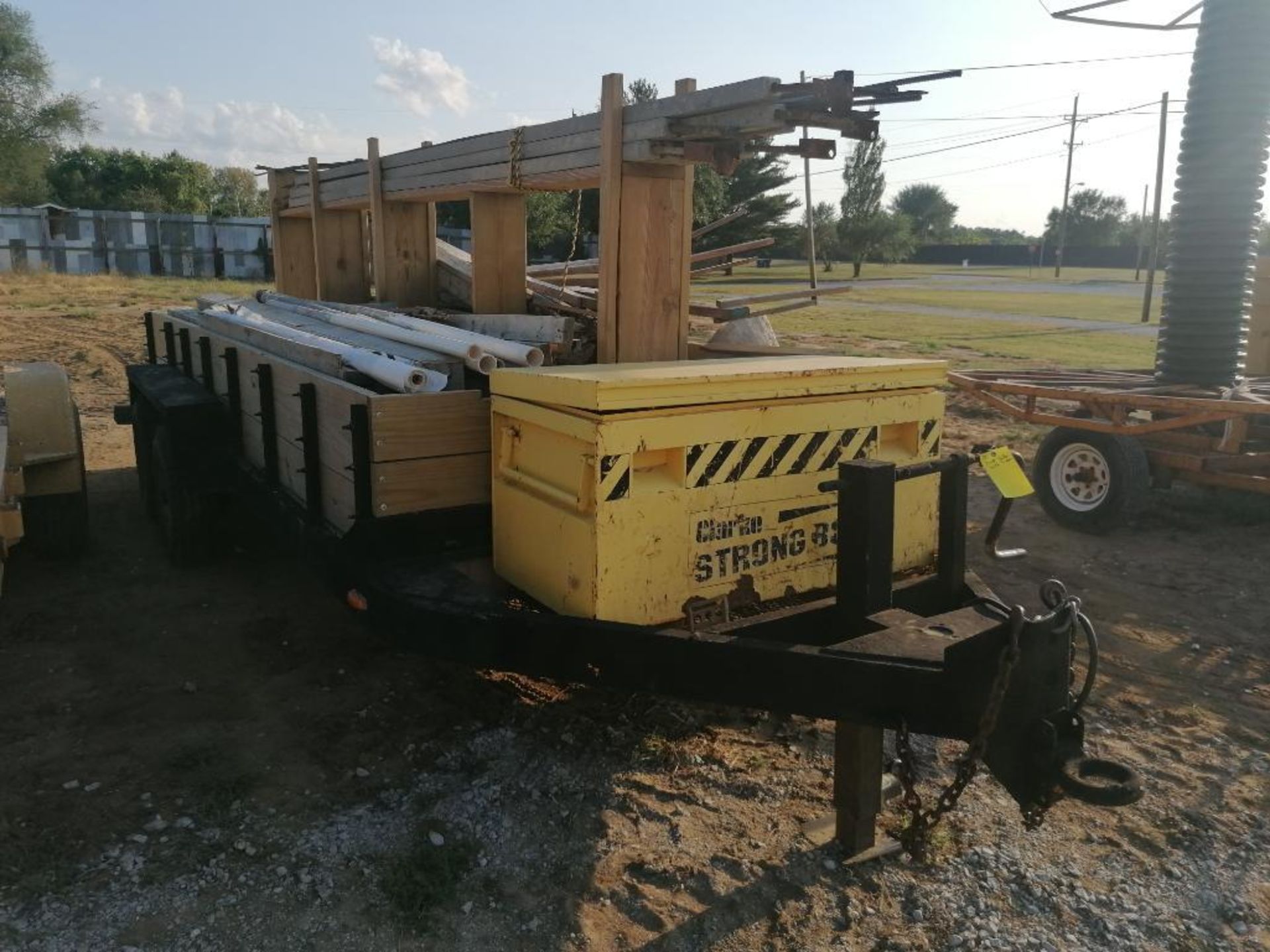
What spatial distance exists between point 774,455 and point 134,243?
145 ft

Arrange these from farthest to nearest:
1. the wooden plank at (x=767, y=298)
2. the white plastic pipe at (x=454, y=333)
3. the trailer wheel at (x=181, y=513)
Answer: the trailer wheel at (x=181, y=513), the wooden plank at (x=767, y=298), the white plastic pipe at (x=454, y=333)

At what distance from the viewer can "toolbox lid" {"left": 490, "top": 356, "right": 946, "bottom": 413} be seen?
2.95 metres

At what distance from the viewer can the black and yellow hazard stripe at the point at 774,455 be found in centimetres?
318

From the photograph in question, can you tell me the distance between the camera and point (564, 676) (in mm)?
3172

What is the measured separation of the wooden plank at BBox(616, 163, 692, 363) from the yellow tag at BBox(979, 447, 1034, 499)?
150 cm

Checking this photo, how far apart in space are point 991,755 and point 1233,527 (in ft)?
19.9

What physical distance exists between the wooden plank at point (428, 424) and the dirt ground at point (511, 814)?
78 centimetres

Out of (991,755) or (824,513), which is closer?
Answer: (991,755)

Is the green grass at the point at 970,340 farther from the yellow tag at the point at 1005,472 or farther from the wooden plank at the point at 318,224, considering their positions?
the yellow tag at the point at 1005,472

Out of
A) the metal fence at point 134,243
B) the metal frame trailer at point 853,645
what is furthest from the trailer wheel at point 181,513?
the metal fence at point 134,243

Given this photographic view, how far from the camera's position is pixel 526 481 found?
3.43 meters

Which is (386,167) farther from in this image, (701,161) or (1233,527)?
(1233,527)

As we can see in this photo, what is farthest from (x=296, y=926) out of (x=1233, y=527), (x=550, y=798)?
(x=1233, y=527)

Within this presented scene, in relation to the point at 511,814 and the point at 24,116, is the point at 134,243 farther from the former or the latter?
the point at 511,814
